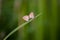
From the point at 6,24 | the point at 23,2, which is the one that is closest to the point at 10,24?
the point at 6,24

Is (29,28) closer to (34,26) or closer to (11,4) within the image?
(34,26)

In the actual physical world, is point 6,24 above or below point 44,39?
above

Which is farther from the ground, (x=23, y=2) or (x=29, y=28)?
(x=23, y=2)

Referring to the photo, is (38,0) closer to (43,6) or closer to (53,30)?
(43,6)

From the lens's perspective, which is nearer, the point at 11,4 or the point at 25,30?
the point at 25,30

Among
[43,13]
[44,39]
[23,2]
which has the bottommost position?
[44,39]

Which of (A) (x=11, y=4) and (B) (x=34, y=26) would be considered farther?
(A) (x=11, y=4)
